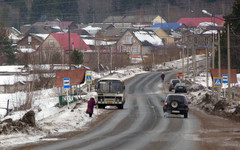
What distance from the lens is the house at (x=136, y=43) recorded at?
142m

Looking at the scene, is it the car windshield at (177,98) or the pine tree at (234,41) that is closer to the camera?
the car windshield at (177,98)

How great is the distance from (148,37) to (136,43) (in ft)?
22.7

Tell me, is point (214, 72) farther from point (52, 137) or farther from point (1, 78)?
point (1, 78)

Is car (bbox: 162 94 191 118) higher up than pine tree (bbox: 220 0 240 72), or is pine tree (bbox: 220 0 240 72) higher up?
pine tree (bbox: 220 0 240 72)

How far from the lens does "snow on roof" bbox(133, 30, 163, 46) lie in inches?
5717

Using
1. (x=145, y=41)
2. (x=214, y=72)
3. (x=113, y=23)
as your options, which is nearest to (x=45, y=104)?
(x=214, y=72)

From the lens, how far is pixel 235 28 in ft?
259

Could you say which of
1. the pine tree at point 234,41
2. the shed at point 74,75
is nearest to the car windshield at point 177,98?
the shed at point 74,75

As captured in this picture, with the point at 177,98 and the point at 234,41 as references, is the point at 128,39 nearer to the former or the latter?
the point at 234,41

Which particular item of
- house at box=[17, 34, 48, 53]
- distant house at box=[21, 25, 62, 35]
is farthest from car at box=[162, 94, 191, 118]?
distant house at box=[21, 25, 62, 35]

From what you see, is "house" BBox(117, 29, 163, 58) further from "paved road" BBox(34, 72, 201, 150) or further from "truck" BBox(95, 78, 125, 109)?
"paved road" BBox(34, 72, 201, 150)

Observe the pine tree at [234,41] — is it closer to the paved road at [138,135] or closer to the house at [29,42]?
the paved road at [138,135]

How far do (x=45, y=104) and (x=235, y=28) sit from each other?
34.1 m

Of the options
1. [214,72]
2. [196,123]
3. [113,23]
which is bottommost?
[196,123]
